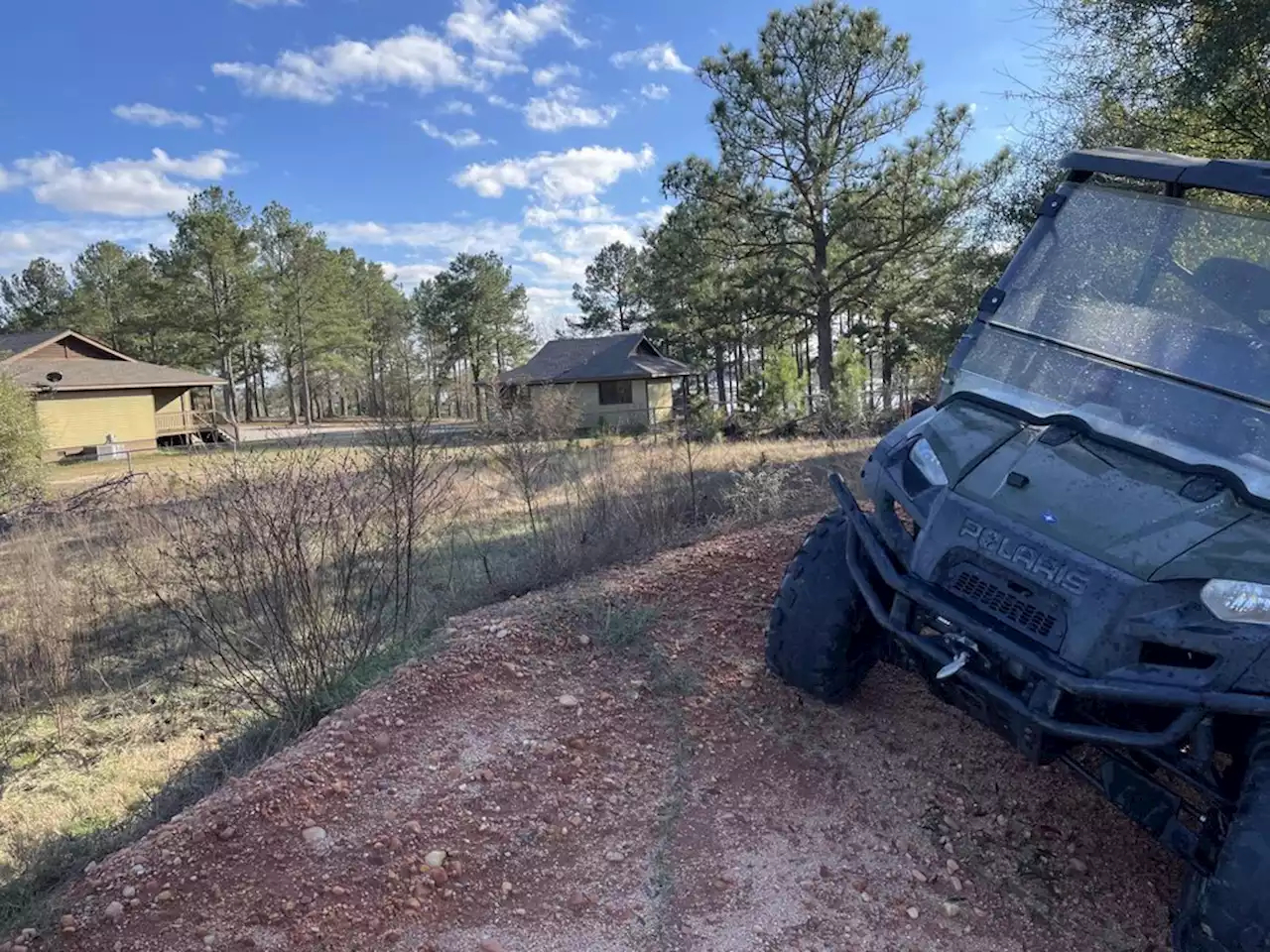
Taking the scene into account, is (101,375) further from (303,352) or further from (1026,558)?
(1026,558)

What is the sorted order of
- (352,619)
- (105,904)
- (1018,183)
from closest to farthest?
(105,904)
(352,619)
(1018,183)

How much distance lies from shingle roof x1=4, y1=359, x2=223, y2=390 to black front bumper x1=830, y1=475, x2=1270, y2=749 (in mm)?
29546

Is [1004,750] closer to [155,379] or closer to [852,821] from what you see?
[852,821]

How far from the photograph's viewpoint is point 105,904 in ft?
8.03

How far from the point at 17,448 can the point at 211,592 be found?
1500 centimetres

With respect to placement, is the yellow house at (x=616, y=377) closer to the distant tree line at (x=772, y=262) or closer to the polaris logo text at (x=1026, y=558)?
the distant tree line at (x=772, y=262)

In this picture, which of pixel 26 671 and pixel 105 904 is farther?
pixel 26 671

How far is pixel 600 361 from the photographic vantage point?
3272 centimetres

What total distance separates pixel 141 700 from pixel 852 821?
6.17 metres

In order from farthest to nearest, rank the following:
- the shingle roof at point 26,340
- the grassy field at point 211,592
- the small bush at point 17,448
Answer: the shingle roof at point 26,340 → the small bush at point 17,448 → the grassy field at point 211,592

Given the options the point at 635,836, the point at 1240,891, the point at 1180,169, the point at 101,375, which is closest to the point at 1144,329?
the point at 1180,169

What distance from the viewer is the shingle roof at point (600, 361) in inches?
1257

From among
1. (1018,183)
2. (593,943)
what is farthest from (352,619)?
(1018,183)

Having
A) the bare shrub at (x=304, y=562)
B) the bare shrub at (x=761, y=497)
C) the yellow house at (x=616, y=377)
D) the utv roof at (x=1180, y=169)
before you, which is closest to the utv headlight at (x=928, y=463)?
the utv roof at (x=1180, y=169)
